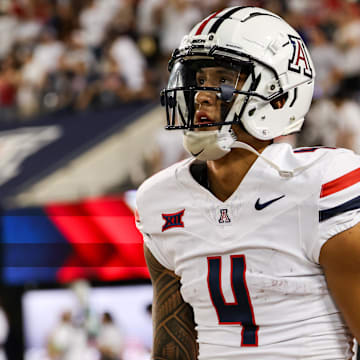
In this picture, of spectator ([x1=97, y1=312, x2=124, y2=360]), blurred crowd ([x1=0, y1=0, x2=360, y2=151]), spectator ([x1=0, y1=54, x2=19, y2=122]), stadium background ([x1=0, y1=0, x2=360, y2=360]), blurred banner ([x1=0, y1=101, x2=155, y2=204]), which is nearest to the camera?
spectator ([x1=97, y1=312, x2=124, y2=360])

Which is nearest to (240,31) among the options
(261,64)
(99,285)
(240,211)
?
(261,64)

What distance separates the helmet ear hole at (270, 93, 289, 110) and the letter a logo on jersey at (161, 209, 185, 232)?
0.35m

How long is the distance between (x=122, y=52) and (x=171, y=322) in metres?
4.66

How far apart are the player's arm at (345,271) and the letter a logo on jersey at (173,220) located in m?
0.38

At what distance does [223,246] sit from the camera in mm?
1635

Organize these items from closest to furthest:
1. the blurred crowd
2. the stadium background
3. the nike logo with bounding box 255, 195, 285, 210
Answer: the nike logo with bounding box 255, 195, 285, 210, the stadium background, the blurred crowd

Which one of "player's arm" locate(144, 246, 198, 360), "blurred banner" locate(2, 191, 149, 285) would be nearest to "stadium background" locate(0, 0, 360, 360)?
"blurred banner" locate(2, 191, 149, 285)

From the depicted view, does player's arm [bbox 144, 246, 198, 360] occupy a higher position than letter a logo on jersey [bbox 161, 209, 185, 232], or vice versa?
letter a logo on jersey [bbox 161, 209, 185, 232]

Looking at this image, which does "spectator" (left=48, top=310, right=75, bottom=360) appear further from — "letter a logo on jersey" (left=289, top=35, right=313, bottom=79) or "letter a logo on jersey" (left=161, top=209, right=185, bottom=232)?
"letter a logo on jersey" (left=289, top=35, right=313, bottom=79)

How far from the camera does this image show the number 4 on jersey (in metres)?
1.61

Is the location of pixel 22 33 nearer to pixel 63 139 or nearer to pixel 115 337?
pixel 63 139

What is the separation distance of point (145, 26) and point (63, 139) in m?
1.31

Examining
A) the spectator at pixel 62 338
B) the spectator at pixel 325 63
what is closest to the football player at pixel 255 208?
the spectator at pixel 62 338

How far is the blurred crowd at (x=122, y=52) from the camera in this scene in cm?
476
